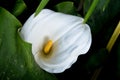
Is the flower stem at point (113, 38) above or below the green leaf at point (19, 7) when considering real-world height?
below

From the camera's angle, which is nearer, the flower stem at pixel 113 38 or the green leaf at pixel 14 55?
the green leaf at pixel 14 55

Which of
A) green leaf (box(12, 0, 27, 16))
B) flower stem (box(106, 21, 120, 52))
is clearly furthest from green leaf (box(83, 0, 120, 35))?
green leaf (box(12, 0, 27, 16))

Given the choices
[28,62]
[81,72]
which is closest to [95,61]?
[81,72]

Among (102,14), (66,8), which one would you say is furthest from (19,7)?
(102,14)

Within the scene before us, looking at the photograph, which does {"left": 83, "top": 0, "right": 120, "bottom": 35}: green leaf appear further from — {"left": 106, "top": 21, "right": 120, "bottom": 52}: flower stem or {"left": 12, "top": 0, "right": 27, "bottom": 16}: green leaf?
{"left": 12, "top": 0, "right": 27, "bottom": 16}: green leaf

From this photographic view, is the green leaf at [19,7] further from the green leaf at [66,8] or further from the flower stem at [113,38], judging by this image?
the flower stem at [113,38]

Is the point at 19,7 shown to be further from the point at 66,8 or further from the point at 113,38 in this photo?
the point at 113,38

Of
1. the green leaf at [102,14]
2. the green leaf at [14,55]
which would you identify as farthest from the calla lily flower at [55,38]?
the green leaf at [102,14]

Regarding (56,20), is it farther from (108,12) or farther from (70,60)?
(108,12)
